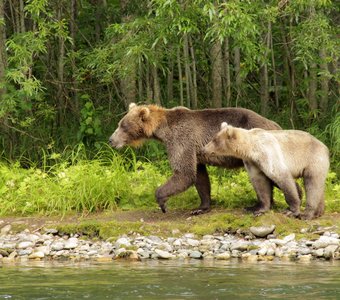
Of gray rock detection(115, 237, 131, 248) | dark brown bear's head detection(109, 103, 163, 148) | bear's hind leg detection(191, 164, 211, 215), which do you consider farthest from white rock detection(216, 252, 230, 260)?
dark brown bear's head detection(109, 103, 163, 148)

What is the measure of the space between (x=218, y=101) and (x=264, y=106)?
1.31m

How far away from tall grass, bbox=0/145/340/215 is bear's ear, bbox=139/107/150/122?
103 cm

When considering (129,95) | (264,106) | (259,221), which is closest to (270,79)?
(264,106)

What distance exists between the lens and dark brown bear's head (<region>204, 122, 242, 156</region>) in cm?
1143

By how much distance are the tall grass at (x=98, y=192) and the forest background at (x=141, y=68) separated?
0.06m

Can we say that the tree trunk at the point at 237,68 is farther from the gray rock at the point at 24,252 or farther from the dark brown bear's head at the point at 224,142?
the gray rock at the point at 24,252

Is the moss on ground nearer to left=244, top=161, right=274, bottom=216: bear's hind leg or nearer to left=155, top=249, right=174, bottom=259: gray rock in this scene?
left=244, top=161, right=274, bottom=216: bear's hind leg

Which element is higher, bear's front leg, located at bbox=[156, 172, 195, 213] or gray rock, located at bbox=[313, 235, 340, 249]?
bear's front leg, located at bbox=[156, 172, 195, 213]

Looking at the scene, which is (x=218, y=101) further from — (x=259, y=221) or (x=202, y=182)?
(x=259, y=221)

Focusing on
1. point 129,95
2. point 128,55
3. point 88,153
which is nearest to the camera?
point 128,55

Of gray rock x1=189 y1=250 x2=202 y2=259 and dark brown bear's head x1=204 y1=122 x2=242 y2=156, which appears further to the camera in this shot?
dark brown bear's head x1=204 y1=122 x2=242 y2=156

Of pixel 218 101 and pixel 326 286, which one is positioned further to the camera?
pixel 218 101

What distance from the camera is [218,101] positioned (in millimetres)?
15945

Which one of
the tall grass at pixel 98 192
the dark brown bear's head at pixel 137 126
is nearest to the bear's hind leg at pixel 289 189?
the tall grass at pixel 98 192
